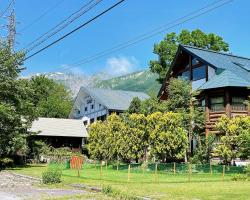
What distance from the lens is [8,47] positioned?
3712 cm

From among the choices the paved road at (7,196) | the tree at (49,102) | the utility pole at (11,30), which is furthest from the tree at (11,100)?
the tree at (49,102)

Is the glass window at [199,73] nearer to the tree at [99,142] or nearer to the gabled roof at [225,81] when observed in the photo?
the gabled roof at [225,81]

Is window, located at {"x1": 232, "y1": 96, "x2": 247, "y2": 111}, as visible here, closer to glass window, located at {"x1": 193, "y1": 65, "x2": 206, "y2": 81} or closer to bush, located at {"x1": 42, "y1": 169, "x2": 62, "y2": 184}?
glass window, located at {"x1": 193, "y1": 65, "x2": 206, "y2": 81}

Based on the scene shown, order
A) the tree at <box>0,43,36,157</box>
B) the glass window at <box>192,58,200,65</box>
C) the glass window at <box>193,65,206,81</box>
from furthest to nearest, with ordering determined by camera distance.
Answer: the glass window at <box>192,58,200,65</box>, the glass window at <box>193,65,206,81</box>, the tree at <box>0,43,36,157</box>

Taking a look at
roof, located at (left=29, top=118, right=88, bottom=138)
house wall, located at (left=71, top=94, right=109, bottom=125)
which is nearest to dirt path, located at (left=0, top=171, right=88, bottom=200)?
roof, located at (left=29, top=118, right=88, bottom=138)

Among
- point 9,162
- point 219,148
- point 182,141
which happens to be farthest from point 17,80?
point 219,148

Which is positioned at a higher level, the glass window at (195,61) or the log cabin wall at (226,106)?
the glass window at (195,61)

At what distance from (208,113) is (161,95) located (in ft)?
32.8

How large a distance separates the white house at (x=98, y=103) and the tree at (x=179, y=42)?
26.6 ft

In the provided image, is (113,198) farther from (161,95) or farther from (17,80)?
(161,95)

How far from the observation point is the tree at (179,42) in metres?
62.0

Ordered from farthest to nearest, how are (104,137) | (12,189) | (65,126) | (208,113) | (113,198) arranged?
1. (65,126)
2. (104,137)
3. (208,113)
4. (12,189)
5. (113,198)

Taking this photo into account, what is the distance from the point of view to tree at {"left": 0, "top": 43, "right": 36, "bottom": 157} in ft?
120

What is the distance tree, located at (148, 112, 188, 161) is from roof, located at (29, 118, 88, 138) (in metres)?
24.3
